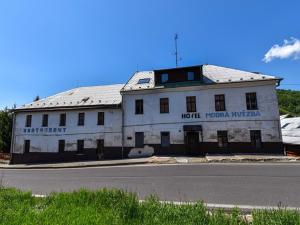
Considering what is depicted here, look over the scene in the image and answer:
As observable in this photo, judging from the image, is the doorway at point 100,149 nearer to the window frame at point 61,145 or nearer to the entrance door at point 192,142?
the window frame at point 61,145

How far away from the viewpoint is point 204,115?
78.4 ft

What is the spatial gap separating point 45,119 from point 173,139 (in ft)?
48.9

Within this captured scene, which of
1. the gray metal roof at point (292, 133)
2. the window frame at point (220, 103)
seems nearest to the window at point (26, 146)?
the window frame at point (220, 103)

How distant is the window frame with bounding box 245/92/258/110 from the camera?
22.9 meters

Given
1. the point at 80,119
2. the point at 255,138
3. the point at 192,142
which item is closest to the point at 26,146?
the point at 80,119

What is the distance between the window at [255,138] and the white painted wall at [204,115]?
1.06 ft

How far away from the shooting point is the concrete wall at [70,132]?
26.2 metres

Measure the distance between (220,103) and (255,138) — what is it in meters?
4.41

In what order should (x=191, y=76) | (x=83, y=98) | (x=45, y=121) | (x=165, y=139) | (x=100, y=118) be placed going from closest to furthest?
(x=165, y=139), (x=191, y=76), (x=100, y=118), (x=45, y=121), (x=83, y=98)

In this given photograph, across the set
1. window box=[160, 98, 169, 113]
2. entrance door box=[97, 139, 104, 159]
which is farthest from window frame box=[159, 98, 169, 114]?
entrance door box=[97, 139, 104, 159]

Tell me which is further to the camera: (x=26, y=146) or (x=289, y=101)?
(x=289, y=101)

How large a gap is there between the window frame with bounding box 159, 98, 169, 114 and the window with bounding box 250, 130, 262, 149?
813 cm

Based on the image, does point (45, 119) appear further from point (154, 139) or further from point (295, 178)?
point (295, 178)

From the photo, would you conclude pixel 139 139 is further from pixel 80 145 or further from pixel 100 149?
pixel 80 145
